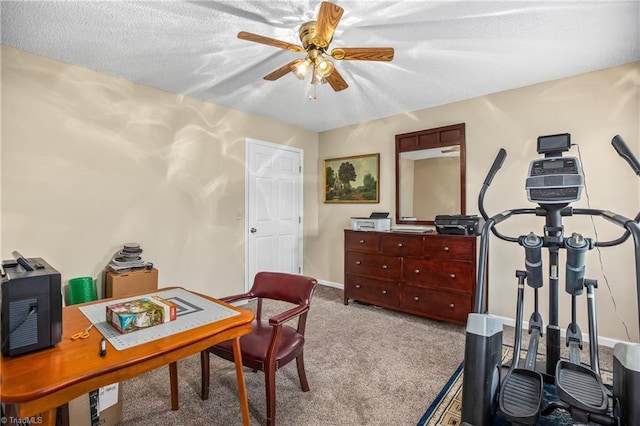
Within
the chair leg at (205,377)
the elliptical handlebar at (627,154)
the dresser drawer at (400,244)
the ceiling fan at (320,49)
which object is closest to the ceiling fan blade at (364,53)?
the ceiling fan at (320,49)

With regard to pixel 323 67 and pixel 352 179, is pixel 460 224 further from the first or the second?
pixel 323 67

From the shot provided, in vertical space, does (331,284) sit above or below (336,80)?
below

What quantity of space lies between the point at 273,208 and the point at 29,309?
3429 mm

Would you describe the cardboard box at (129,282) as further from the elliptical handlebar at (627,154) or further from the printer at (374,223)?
the elliptical handlebar at (627,154)

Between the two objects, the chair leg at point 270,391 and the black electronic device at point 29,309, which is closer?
the black electronic device at point 29,309

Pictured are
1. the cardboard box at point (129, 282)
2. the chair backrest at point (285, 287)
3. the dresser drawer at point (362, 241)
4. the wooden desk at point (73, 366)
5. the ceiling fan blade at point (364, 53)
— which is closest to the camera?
the wooden desk at point (73, 366)

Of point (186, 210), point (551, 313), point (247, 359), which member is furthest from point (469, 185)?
point (186, 210)

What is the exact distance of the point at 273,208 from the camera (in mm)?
4426

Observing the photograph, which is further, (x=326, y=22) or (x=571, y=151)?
(x=571, y=151)

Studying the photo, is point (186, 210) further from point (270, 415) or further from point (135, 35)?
point (270, 415)

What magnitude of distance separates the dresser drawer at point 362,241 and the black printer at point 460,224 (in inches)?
29.7

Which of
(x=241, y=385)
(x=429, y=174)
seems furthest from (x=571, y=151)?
(x=241, y=385)

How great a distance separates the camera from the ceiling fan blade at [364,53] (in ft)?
6.27

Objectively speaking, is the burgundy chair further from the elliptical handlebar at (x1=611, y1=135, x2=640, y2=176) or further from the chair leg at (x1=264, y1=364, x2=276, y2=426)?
the elliptical handlebar at (x1=611, y1=135, x2=640, y2=176)
